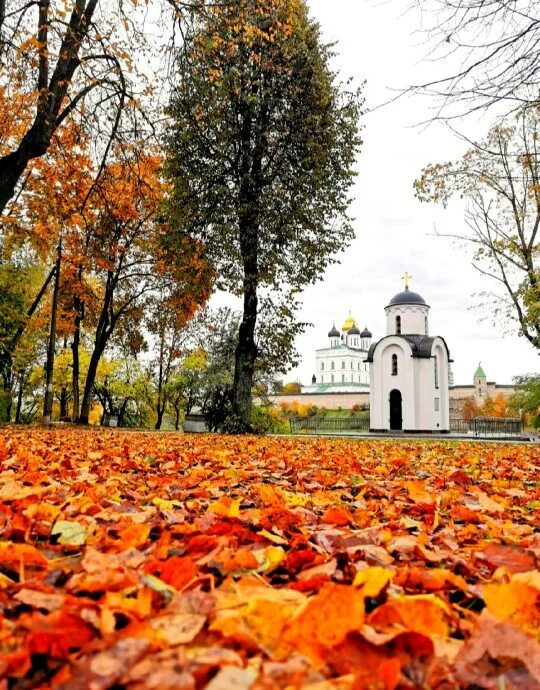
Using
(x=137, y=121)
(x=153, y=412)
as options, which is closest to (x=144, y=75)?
(x=137, y=121)

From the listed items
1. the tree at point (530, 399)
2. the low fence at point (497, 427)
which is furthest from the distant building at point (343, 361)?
the tree at point (530, 399)

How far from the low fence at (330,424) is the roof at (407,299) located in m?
10.1

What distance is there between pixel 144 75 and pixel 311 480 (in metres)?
6.81

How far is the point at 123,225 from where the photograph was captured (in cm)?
2056

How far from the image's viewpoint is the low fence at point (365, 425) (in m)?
34.7

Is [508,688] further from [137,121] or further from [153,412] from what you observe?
[153,412]

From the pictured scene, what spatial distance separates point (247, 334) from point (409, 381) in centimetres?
2266

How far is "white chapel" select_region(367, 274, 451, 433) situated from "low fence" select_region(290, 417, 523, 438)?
8.71 feet

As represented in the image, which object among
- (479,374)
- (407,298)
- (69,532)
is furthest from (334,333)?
(69,532)

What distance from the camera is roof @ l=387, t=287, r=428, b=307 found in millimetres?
37219

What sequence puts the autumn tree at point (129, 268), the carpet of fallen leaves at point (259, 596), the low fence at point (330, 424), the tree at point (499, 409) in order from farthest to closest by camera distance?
the tree at point (499, 409), the low fence at point (330, 424), the autumn tree at point (129, 268), the carpet of fallen leaves at point (259, 596)

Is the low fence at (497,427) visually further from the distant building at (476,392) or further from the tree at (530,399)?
the distant building at (476,392)

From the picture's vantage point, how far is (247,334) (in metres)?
14.9

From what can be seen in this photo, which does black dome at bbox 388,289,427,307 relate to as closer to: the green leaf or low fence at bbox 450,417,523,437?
low fence at bbox 450,417,523,437
